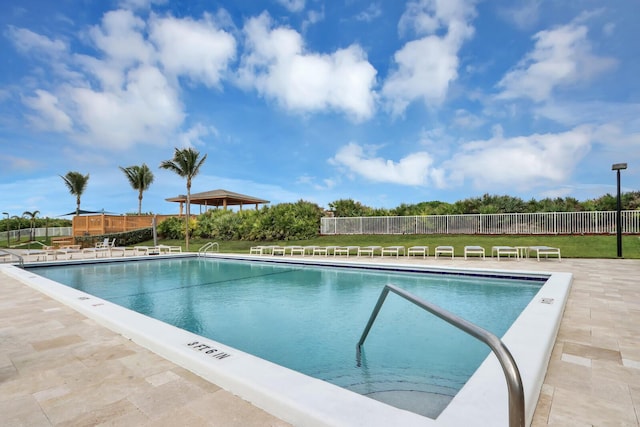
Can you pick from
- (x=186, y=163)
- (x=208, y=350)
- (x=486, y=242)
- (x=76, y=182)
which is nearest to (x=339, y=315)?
(x=208, y=350)

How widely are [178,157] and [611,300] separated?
82.4 feet

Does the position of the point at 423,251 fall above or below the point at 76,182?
below

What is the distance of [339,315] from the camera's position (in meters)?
6.71

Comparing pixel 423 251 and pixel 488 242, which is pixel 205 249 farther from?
pixel 488 242

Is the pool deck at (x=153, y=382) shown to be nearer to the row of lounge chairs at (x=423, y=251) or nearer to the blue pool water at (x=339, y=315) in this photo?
the blue pool water at (x=339, y=315)

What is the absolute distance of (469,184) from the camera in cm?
2170

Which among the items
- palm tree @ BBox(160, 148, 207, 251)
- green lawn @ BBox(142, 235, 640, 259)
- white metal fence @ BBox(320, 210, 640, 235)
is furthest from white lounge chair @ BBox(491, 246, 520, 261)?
palm tree @ BBox(160, 148, 207, 251)

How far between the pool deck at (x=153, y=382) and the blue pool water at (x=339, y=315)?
112 centimetres

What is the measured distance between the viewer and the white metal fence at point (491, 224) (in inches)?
691

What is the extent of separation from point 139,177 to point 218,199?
14.5 metres

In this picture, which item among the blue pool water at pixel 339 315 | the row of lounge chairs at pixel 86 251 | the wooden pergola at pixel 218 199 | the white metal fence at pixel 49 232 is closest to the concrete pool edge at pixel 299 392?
the blue pool water at pixel 339 315

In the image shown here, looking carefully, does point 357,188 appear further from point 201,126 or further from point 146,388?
point 146,388

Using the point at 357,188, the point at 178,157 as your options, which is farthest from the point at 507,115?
the point at 178,157

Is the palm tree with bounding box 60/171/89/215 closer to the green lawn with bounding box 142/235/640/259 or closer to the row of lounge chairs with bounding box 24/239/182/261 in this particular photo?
the green lawn with bounding box 142/235/640/259
